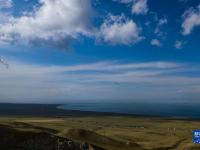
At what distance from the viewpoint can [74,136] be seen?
344ft

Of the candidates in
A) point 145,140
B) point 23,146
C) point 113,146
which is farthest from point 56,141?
point 145,140

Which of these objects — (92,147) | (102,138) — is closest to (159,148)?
(102,138)

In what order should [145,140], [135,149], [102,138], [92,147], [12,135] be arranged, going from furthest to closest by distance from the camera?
[145,140]
[102,138]
[135,149]
[92,147]
[12,135]

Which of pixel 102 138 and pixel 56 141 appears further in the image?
pixel 102 138

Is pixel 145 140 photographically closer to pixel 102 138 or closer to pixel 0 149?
pixel 102 138

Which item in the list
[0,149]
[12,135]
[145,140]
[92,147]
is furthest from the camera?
[145,140]

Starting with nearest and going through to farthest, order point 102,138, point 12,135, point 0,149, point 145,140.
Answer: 1. point 0,149
2. point 12,135
3. point 102,138
4. point 145,140

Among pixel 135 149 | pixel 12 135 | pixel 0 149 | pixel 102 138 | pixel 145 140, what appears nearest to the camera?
pixel 0 149

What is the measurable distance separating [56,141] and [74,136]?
20218 mm

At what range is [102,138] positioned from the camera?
107500 millimetres

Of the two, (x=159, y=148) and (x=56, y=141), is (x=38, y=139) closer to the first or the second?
(x=56, y=141)

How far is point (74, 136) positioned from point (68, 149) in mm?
20568

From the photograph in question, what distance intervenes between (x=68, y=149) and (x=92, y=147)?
646 centimetres

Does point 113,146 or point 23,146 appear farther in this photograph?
point 113,146
